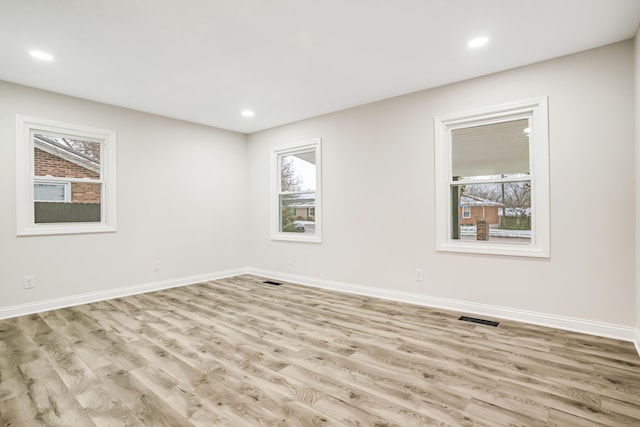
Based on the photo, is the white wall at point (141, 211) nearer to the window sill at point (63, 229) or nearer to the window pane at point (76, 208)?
the window sill at point (63, 229)

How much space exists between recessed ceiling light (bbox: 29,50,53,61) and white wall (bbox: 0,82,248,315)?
1021 millimetres

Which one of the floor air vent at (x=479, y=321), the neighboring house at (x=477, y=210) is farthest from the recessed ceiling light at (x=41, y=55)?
the floor air vent at (x=479, y=321)

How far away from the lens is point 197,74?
11.9 ft

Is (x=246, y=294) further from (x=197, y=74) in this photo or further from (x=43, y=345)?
(x=197, y=74)

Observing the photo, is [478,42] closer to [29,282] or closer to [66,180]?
[66,180]

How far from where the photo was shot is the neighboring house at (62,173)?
4074 millimetres

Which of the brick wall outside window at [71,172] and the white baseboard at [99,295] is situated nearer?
the white baseboard at [99,295]

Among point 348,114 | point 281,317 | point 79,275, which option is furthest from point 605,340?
point 79,275

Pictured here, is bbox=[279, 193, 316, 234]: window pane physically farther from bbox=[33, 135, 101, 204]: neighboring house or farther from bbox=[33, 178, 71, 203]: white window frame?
bbox=[33, 178, 71, 203]: white window frame

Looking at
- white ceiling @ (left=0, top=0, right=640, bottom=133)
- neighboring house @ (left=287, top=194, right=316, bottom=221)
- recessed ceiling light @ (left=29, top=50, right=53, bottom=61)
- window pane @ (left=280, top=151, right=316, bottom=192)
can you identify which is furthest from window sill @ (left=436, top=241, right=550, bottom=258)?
recessed ceiling light @ (left=29, top=50, right=53, bottom=61)

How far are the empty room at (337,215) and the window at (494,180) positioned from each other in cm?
2

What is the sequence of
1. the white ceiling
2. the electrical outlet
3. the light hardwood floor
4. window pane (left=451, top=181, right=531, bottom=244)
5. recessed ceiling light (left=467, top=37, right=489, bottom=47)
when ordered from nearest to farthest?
the light hardwood floor → the white ceiling → recessed ceiling light (left=467, top=37, right=489, bottom=47) → window pane (left=451, top=181, right=531, bottom=244) → the electrical outlet

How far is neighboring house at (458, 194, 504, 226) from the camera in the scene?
3.73 meters

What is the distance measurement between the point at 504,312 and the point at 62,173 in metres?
5.44
